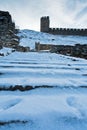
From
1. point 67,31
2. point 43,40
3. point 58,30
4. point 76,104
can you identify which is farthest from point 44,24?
point 76,104

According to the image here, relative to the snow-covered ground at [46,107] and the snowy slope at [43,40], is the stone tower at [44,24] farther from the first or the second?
the snow-covered ground at [46,107]

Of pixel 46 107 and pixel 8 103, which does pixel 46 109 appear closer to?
pixel 46 107

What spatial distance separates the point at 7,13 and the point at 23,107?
6040 millimetres

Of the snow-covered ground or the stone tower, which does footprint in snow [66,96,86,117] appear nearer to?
the snow-covered ground

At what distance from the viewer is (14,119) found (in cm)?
77

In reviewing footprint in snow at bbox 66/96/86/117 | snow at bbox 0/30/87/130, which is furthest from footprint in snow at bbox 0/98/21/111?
footprint in snow at bbox 66/96/86/117

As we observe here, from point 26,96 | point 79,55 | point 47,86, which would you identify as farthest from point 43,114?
point 79,55

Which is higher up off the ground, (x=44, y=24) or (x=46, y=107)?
(x=44, y=24)

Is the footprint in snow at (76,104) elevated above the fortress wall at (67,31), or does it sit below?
below

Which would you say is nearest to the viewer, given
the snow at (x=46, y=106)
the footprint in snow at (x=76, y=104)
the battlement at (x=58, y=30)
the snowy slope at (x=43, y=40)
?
the snow at (x=46, y=106)

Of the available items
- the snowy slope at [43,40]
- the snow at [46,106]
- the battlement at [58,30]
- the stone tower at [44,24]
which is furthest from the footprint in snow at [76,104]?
the stone tower at [44,24]

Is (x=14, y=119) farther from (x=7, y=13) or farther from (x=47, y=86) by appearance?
(x=7, y=13)

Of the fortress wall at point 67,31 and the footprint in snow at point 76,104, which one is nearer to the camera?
the footprint in snow at point 76,104

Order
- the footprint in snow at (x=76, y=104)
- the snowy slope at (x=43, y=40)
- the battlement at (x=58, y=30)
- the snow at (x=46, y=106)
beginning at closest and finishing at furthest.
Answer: the snow at (x=46, y=106), the footprint in snow at (x=76, y=104), the snowy slope at (x=43, y=40), the battlement at (x=58, y=30)
